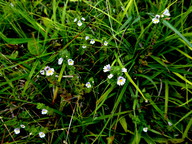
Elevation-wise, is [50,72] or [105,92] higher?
[50,72]

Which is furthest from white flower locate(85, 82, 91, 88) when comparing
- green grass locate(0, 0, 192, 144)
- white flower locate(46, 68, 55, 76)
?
white flower locate(46, 68, 55, 76)

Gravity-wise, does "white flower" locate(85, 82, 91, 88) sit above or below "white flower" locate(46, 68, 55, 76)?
below

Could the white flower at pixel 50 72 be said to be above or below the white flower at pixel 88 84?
above

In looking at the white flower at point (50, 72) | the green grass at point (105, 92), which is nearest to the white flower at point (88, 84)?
the green grass at point (105, 92)

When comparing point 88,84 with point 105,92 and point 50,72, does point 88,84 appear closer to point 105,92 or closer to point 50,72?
point 105,92

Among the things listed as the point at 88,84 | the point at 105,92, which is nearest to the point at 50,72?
the point at 88,84

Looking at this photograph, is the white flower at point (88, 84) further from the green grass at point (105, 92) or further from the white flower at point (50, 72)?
the white flower at point (50, 72)

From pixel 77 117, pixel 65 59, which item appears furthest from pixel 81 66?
pixel 77 117

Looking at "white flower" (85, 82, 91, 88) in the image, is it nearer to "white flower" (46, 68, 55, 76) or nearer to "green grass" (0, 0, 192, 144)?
"green grass" (0, 0, 192, 144)

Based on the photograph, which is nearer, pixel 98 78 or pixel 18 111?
pixel 18 111

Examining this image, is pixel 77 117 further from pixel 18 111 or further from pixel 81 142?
pixel 18 111

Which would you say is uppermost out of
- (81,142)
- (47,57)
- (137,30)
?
(137,30)
